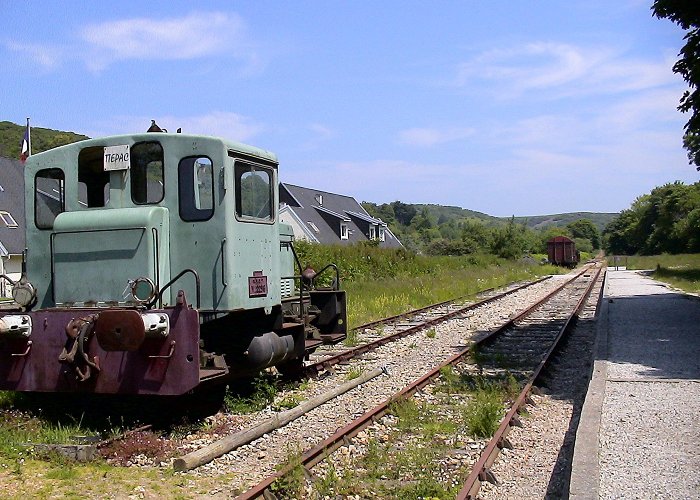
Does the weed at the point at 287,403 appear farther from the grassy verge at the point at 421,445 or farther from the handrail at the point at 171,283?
the handrail at the point at 171,283

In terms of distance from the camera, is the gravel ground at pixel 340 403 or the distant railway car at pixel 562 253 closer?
the gravel ground at pixel 340 403

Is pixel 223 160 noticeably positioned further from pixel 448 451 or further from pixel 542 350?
pixel 542 350

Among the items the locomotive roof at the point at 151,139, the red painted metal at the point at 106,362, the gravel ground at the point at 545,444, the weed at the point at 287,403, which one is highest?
the locomotive roof at the point at 151,139

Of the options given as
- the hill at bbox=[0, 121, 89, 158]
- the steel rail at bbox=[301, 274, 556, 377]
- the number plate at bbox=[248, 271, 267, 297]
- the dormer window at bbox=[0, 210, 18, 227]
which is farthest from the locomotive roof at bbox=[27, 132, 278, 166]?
the hill at bbox=[0, 121, 89, 158]

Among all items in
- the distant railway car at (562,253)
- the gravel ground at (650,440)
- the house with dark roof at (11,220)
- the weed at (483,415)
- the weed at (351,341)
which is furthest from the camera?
the distant railway car at (562,253)

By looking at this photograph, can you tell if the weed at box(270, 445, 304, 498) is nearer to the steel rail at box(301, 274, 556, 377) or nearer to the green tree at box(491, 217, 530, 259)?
the steel rail at box(301, 274, 556, 377)

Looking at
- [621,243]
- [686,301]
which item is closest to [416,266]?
[686,301]

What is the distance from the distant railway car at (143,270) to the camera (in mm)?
6601

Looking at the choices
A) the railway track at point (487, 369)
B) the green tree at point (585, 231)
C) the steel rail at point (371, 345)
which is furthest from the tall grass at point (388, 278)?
the green tree at point (585, 231)

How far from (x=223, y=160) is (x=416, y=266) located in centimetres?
3071

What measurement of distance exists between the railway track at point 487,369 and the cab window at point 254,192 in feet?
8.26

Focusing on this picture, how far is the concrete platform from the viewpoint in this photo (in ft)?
17.4

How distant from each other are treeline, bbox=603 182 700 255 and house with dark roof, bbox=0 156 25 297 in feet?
147

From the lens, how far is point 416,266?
37.6 metres
